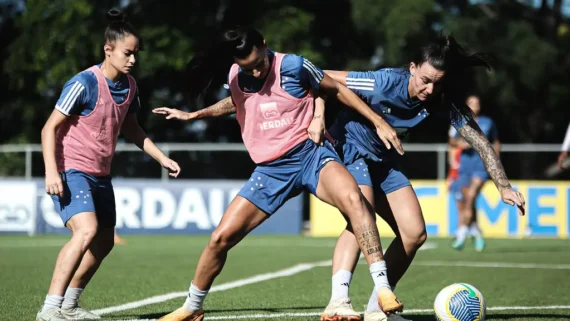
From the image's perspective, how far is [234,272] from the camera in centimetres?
1151

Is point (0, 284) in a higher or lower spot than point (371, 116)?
lower

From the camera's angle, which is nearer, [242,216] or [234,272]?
[242,216]

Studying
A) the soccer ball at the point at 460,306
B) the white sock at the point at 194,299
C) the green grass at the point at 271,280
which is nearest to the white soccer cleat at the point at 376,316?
the soccer ball at the point at 460,306

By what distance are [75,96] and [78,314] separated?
1.66 metres

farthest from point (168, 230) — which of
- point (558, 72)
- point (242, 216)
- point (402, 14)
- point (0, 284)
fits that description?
point (242, 216)

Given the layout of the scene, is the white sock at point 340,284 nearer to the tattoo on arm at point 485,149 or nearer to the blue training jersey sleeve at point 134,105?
the tattoo on arm at point 485,149

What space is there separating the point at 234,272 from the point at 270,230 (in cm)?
990

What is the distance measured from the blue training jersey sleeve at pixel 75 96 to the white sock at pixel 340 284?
2149mm

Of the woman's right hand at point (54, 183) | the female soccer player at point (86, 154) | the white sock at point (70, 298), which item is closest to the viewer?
the woman's right hand at point (54, 183)

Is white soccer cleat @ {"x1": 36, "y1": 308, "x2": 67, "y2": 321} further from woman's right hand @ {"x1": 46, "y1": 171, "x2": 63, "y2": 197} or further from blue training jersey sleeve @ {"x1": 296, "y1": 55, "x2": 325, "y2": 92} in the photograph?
blue training jersey sleeve @ {"x1": 296, "y1": 55, "x2": 325, "y2": 92}

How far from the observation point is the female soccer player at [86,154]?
665 cm

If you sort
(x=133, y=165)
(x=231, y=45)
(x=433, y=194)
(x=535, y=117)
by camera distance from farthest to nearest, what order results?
(x=535, y=117)
(x=133, y=165)
(x=433, y=194)
(x=231, y=45)

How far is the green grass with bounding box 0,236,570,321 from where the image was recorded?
794 cm

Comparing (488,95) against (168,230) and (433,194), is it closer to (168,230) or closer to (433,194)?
(433,194)
